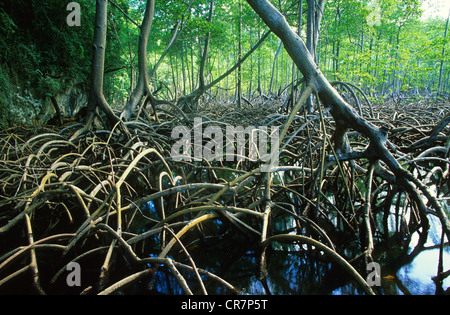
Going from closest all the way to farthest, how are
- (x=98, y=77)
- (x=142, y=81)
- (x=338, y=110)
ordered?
(x=338, y=110), (x=98, y=77), (x=142, y=81)

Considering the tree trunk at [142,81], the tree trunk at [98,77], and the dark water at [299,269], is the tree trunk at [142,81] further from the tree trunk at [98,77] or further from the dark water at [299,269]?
the dark water at [299,269]

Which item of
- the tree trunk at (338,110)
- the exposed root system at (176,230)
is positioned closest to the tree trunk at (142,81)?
the exposed root system at (176,230)

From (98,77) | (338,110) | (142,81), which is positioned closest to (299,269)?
(338,110)

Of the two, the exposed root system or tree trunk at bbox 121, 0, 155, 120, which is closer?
the exposed root system

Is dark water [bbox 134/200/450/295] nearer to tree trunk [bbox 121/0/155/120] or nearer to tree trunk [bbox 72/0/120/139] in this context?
tree trunk [bbox 72/0/120/139]

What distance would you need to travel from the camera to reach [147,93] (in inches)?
142

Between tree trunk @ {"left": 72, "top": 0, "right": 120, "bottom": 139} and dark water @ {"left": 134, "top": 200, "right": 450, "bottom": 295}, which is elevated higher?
tree trunk @ {"left": 72, "top": 0, "right": 120, "bottom": 139}

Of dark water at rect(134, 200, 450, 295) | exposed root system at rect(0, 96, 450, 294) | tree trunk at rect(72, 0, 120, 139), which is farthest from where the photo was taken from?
tree trunk at rect(72, 0, 120, 139)

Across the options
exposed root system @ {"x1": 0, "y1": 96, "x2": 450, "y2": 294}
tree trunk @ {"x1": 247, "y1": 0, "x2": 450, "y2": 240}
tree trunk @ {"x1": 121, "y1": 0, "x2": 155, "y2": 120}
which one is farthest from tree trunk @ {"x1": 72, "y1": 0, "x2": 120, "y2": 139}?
tree trunk @ {"x1": 247, "y1": 0, "x2": 450, "y2": 240}

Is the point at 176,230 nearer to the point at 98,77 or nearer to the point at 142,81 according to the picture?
the point at 98,77

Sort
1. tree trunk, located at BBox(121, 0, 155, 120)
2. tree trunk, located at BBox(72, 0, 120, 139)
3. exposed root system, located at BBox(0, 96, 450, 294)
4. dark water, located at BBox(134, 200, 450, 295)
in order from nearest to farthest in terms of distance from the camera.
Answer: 1. exposed root system, located at BBox(0, 96, 450, 294)
2. dark water, located at BBox(134, 200, 450, 295)
3. tree trunk, located at BBox(72, 0, 120, 139)
4. tree trunk, located at BBox(121, 0, 155, 120)
